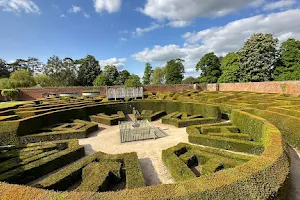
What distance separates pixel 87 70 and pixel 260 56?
141 feet

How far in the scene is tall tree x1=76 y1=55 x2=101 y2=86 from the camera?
50888 mm

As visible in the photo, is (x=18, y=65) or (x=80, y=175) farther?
Answer: (x=18, y=65)

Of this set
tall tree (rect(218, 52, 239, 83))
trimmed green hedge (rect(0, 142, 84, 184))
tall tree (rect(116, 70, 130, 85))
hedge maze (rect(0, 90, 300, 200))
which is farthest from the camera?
tall tree (rect(116, 70, 130, 85))

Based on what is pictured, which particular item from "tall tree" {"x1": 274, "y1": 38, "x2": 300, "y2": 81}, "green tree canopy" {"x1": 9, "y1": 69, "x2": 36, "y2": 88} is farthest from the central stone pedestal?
"green tree canopy" {"x1": 9, "y1": 69, "x2": 36, "y2": 88}

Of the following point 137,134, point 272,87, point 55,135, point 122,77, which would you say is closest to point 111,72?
point 122,77

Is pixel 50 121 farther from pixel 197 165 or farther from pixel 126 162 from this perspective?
pixel 197 165

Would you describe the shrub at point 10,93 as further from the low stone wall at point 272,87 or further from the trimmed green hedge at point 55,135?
the low stone wall at point 272,87

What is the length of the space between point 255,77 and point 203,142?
28.5 meters

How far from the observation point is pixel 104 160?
6.14 metres

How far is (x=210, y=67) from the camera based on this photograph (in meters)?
43.3

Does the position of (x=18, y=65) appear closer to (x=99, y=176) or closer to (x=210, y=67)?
(x=210, y=67)

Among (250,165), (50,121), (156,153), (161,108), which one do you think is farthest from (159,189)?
(161,108)

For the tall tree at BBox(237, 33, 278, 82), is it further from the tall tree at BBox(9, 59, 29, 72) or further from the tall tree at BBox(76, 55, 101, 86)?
the tall tree at BBox(9, 59, 29, 72)

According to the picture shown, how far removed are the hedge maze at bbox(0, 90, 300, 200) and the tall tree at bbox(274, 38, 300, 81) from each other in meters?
20.0
